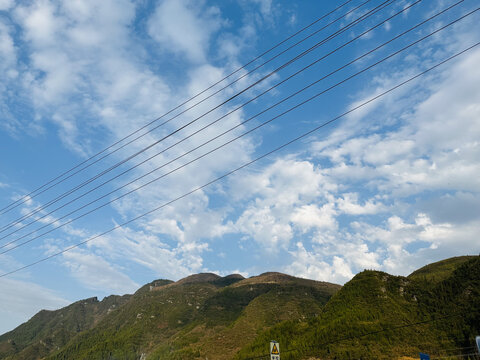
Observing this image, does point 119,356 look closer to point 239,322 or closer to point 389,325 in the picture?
point 239,322

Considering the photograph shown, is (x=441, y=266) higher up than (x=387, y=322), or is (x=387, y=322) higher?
(x=441, y=266)

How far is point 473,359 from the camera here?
69.8m

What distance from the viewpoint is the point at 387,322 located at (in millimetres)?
101250

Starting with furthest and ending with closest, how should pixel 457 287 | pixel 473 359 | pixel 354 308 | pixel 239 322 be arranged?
pixel 239 322, pixel 354 308, pixel 457 287, pixel 473 359

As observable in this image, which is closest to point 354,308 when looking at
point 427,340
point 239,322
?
point 427,340

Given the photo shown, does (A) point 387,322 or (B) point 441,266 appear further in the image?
(B) point 441,266

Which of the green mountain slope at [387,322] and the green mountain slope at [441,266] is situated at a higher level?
the green mountain slope at [441,266]

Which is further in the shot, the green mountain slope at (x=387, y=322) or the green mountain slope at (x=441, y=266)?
the green mountain slope at (x=441, y=266)

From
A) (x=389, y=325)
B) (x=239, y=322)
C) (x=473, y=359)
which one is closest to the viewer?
(x=473, y=359)

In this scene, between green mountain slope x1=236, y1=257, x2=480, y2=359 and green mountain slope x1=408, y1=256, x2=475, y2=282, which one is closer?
green mountain slope x1=236, y1=257, x2=480, y2=359

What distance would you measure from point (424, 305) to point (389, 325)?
20.9 metres

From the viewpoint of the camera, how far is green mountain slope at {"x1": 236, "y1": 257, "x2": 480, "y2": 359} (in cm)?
8544

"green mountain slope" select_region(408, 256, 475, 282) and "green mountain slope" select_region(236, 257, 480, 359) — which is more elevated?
"green mountain slope" select_region(408, 256, 475, 282)

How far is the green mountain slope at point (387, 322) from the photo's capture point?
85.4 m
